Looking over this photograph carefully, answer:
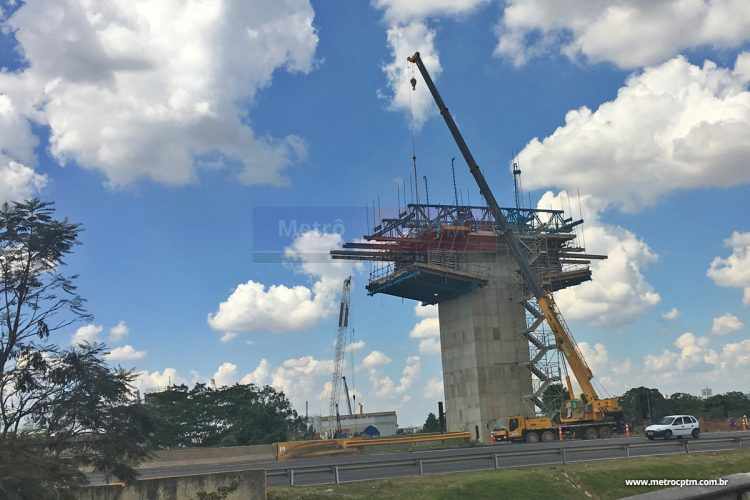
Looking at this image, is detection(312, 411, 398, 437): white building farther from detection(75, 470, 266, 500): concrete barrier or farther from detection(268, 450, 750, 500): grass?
detection(75, 470, 266, 500): concrete barrier

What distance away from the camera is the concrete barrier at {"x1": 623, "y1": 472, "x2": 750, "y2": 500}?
649 centimetres

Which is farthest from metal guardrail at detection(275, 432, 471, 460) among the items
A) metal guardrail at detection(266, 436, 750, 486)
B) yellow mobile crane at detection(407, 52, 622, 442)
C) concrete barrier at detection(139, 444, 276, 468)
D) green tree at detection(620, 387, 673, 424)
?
green tree at detection(620, 387, 673, 424)

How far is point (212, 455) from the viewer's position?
53.6m

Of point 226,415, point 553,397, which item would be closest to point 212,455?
point 553,397

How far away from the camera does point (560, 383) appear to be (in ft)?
240

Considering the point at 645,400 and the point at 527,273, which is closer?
the point at 527,273

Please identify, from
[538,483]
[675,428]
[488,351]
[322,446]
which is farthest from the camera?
[488,351]

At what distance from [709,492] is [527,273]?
6219 cm

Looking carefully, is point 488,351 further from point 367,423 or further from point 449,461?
point 367,423

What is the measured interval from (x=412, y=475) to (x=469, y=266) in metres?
48.7

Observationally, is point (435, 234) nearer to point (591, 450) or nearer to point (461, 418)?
point (461, 418)

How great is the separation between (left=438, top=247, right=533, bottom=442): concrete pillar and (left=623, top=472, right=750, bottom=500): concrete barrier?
6722 cm

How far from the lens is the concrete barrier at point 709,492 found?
649cm

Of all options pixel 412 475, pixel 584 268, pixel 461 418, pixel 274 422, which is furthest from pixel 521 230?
pixel 412 475
